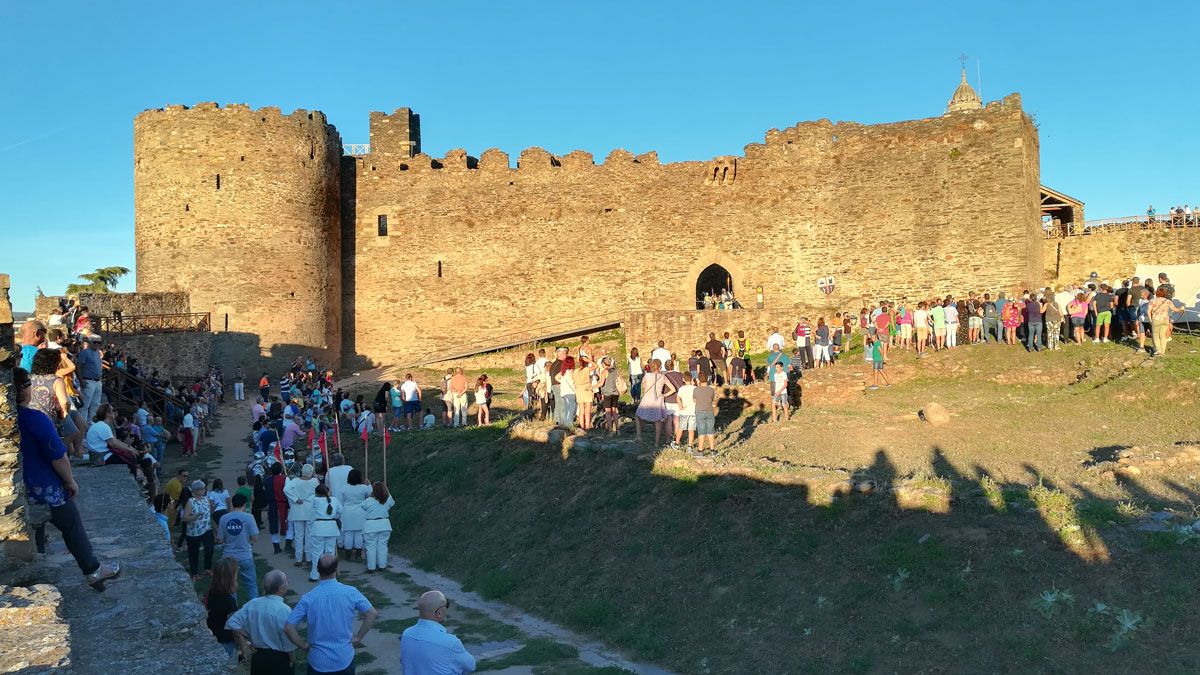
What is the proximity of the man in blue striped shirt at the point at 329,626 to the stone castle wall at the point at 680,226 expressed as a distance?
25428mm

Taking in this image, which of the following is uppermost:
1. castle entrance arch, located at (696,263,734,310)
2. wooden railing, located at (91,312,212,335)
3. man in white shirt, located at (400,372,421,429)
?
castle entrance arch, located at (696,263,734,310)

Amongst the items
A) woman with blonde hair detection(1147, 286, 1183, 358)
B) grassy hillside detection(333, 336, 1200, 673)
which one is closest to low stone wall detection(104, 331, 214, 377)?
grassy hillside detection(333, 336, 1200, 673)

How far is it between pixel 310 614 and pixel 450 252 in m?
27.4

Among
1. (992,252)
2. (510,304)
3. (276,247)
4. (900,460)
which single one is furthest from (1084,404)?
(276,247)

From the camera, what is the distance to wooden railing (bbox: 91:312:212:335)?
2733 cm

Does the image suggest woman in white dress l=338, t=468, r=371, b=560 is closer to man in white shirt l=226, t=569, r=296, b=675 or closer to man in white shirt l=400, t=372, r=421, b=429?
man in white shirt l=226, t=569, r=296, b=675

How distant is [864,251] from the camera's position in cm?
3041

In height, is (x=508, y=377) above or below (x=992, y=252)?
below

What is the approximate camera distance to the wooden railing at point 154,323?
27328 mm

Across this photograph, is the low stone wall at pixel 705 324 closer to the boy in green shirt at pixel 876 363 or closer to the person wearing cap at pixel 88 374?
the boy in green shirt at pixel 876 363

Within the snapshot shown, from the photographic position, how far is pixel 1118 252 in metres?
32.8

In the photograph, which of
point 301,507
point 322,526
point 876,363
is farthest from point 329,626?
point 876,363

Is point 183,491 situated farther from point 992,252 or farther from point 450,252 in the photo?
point 992,252

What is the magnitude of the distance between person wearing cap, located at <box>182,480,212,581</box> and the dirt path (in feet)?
3.32
